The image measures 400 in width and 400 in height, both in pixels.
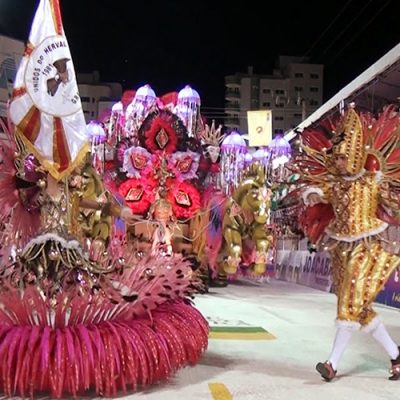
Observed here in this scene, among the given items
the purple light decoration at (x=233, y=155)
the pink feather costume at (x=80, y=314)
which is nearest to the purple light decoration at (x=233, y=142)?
the purple light decoration at (x=233, y=155)

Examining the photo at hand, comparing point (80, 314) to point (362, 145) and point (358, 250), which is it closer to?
point (358, 250)

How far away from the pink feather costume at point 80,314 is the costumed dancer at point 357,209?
3.78ft

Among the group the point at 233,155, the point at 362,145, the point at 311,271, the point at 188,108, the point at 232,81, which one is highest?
the point at 232,81

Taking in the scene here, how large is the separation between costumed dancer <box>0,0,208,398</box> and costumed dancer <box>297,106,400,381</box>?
1140 mm

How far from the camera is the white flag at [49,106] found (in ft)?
15.4

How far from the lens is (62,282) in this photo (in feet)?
14.5

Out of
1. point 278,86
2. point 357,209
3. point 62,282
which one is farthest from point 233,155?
point 278,86

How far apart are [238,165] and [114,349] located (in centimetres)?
1302

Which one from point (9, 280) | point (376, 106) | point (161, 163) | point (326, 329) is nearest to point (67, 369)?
point (9, 280)

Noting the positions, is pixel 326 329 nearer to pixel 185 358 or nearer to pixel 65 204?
pixel 185 358

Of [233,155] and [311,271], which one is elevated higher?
[233,155]

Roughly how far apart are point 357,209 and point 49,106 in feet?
8.00

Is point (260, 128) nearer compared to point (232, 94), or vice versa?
point (260, 128)

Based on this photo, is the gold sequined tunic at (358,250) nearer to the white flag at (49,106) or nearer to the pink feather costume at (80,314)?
the pink feather costume at (80,314)
